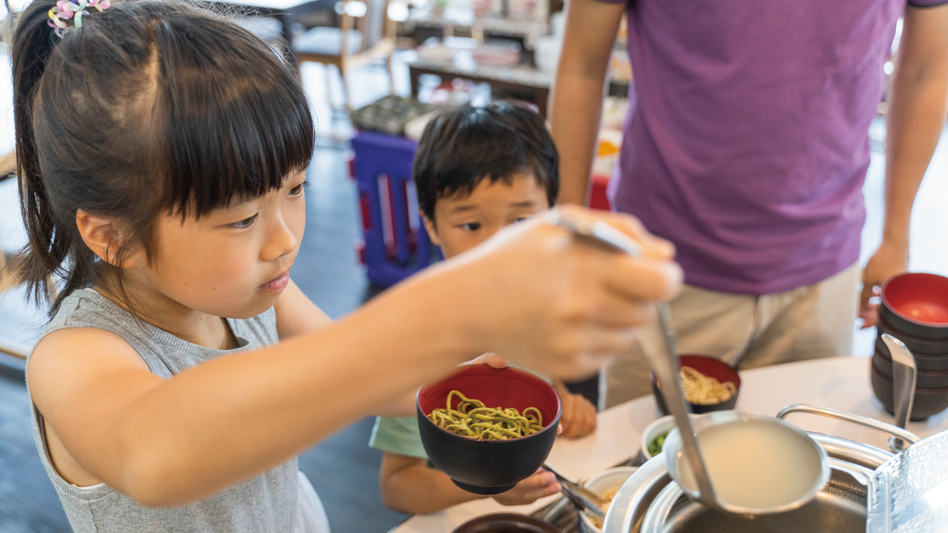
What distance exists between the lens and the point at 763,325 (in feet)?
4.72

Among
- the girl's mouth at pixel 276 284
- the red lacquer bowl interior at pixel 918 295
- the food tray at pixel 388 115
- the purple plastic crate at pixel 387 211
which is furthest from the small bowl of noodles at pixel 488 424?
the food tray at pixel 388 115

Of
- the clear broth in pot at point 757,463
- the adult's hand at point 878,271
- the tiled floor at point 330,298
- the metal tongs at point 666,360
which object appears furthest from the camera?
the tiled floor at point 330,298

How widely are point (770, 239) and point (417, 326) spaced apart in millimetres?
1104

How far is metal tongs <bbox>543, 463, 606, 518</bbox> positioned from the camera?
0.86m

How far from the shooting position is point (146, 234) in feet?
2.44

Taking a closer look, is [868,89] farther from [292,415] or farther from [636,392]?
[292,415]

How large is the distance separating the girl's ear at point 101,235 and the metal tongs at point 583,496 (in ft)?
1.95

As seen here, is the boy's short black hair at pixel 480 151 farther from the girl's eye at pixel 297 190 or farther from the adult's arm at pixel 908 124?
the adult's arm at pixel 908 124

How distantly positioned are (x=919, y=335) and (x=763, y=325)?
1.30 feet

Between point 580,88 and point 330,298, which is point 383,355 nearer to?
point 580,88

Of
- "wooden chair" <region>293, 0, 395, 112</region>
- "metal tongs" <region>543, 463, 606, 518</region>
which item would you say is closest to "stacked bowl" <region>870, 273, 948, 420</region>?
"metal tongs" <region>543, 463, 606, 518</region>

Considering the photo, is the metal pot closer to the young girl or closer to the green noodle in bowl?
the green noodle in bowl

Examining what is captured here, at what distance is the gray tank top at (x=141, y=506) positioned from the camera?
2.72 ft

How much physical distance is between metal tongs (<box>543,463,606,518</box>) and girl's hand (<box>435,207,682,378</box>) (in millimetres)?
486
